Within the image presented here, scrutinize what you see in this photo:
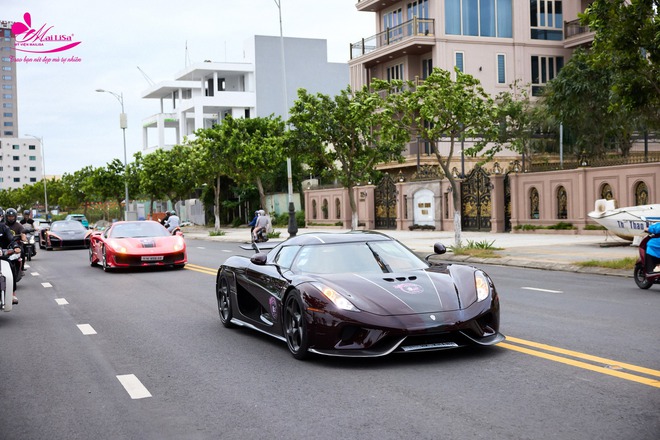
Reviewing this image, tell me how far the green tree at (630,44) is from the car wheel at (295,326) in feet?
36.3

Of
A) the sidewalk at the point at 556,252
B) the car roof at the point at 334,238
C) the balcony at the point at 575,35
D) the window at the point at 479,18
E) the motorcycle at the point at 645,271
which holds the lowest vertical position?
the sidewalk at the point at 556,252

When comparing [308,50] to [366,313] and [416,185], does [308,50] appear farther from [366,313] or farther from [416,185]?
[366,313]

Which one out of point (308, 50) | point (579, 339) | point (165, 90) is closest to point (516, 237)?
point (579, 339)

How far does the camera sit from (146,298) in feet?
47.2

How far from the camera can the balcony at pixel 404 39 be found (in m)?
47.3

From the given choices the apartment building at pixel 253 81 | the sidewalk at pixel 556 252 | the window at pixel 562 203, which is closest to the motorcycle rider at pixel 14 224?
the sidewalk at pixel 556 252

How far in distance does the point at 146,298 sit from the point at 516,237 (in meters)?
20.6

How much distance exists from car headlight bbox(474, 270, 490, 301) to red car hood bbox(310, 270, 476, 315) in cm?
6

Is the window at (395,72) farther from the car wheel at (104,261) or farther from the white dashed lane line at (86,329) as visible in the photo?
the white dashed lane line at (86,329)

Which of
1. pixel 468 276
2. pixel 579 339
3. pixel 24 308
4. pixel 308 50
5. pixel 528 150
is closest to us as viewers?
pixel 468 276

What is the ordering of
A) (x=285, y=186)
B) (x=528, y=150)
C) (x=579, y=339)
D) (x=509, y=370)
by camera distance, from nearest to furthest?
(x=509, y=370) → (x=579, y=339) → (x=528, y=150) → (x=285, y=186)

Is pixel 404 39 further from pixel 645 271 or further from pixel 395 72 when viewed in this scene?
pixel 645 271

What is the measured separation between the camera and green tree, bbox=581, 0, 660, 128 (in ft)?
54.2

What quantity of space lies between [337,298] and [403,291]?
2.11 feet
